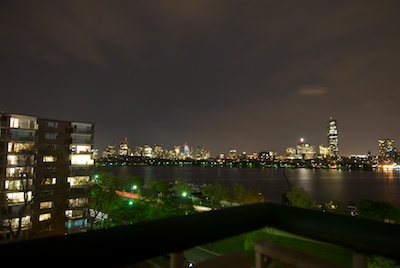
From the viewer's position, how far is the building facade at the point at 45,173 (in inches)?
605

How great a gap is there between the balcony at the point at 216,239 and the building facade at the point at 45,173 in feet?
52.5

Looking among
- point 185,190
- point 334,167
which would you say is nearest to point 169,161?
point 334,167

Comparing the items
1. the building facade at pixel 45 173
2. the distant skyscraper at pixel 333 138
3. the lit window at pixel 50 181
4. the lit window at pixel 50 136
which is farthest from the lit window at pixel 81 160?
the distant skyscraper at pixel 333 138

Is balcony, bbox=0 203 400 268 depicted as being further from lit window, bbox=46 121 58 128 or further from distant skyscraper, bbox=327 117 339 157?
distant skyscraper, bbox=327 117 339 157

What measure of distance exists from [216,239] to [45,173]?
18920mm

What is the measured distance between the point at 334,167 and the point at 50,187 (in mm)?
113671

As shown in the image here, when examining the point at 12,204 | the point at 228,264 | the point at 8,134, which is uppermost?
the point at 8,134

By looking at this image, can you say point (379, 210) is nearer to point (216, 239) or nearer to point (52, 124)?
point (216, 239)

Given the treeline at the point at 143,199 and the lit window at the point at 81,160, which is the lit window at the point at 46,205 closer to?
the treeline at the point at 143,199

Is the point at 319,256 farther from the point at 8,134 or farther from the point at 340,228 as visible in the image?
the point at 8,134

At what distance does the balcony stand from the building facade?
52.5ft

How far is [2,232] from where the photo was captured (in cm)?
1504

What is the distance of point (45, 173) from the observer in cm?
1688

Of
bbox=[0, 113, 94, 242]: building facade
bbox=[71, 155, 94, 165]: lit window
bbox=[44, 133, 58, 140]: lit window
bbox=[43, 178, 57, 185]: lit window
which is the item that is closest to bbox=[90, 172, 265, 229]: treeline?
bbox=[0, 113, 94, 242]: building facade
